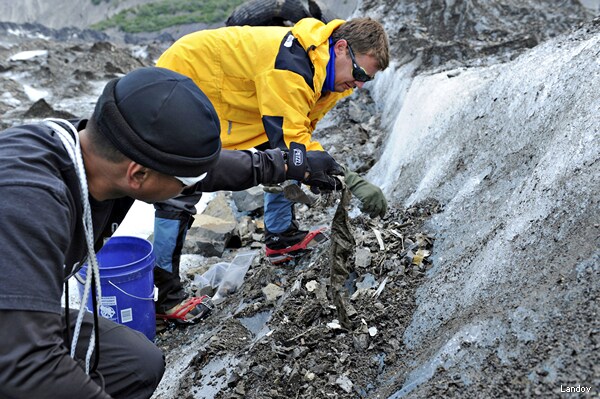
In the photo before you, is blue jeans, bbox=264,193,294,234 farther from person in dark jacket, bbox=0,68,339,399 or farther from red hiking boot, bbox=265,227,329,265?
person in dark jacket, bbox=0,68,339,399

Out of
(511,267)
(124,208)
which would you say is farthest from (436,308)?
(124,208)

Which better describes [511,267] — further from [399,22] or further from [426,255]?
[399,22]

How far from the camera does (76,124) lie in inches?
70.2

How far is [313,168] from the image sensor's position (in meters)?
2.70

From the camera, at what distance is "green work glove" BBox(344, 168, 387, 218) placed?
2797 mm

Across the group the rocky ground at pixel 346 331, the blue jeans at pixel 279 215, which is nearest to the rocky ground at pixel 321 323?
the rocky ground at pixel 346 331

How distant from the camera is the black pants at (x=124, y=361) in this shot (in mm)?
2059

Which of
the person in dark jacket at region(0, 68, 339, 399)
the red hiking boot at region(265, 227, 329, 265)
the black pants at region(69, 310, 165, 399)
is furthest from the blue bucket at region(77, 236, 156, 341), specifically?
the person in dark jacket at region(0, 68, 339, 399)

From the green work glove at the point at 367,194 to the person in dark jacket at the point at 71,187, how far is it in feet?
4.07

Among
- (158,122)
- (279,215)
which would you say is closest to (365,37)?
(279,215)

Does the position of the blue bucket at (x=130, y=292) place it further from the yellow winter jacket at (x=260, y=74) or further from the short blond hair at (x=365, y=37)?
the short blond hair at (x=365, y=37)

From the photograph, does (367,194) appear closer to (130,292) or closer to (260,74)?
(260,74)

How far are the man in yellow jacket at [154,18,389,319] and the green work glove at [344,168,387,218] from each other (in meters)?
0.35

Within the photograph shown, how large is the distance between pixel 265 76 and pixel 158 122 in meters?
1.63
